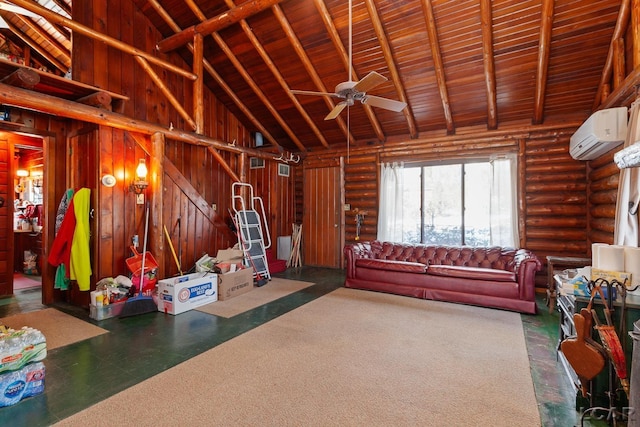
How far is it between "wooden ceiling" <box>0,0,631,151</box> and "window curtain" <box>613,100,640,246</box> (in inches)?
68.2

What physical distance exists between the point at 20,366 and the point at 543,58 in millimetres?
7059

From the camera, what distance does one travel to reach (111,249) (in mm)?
4695

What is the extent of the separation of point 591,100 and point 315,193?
5794 mm

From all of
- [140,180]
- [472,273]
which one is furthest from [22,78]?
[472,273]

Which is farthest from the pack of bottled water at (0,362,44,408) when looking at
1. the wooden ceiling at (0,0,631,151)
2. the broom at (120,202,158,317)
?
the wooden ceiling at (0,0,631,151)

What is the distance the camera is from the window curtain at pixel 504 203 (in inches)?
227

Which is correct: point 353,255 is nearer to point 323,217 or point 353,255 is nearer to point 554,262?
point 323,217

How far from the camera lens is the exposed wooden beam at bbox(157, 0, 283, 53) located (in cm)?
464

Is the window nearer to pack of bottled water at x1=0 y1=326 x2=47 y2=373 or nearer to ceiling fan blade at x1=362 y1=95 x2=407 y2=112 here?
ceiling fan blade at x1=362 y1=95 x2=407 y2=112

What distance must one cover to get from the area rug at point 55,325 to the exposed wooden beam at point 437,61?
610cm

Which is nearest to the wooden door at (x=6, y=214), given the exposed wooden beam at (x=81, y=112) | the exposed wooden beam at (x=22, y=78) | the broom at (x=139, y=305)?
the exposed wooden beam at (x=81, y=112)

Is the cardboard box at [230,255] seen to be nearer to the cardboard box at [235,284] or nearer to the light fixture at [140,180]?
the cardboard box at [235,284]

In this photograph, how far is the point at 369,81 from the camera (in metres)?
3.25

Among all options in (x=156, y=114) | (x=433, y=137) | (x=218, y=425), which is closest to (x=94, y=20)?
(x=156, y=114)
